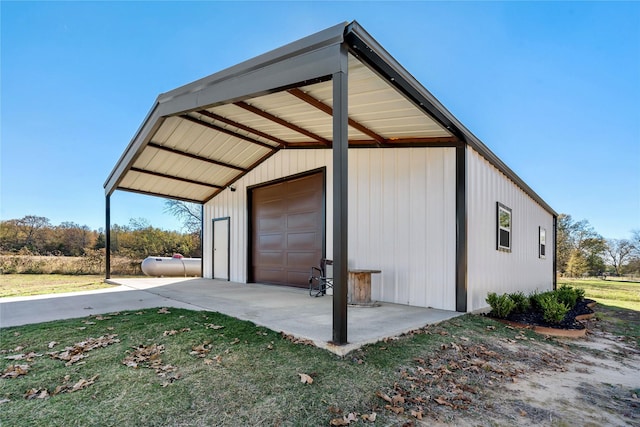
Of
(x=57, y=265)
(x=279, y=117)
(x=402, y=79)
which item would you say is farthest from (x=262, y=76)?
(x=57, y=265)

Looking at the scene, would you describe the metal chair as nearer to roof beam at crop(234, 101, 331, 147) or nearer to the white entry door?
roof beam at crop(234, 101, 331, 147)

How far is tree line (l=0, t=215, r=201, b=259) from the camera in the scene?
1279cm

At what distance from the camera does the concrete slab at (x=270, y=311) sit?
378cm

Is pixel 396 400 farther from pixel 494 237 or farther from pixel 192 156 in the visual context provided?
pixel 192 156

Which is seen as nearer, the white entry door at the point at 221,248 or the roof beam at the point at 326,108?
the roof beam at the point at 326,108

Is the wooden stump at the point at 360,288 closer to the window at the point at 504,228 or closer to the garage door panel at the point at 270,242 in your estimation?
the window at the point at 504,228

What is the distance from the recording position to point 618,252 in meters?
20.4

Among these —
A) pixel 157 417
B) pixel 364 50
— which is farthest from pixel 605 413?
pixel 364 50

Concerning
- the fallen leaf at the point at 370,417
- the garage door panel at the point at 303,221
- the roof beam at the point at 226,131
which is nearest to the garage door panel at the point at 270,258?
the garage door panel at the point at 303,221

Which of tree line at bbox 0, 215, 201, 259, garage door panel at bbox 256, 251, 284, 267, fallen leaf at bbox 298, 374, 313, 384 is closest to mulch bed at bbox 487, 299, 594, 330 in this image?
fallen leaf at bbox 298, 374, 313, 384

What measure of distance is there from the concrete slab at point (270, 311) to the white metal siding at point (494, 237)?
3.69 ft

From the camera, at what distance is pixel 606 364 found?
3820 millimetres

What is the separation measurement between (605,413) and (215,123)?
21.9 ft

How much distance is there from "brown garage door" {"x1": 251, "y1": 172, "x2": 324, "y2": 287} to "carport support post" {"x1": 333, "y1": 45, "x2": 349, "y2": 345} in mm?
4266
